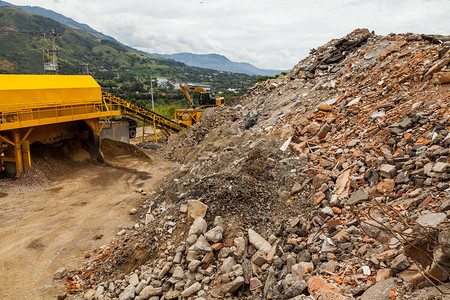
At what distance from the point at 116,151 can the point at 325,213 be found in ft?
51.9

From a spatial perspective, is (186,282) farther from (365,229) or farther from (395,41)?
(395,41)

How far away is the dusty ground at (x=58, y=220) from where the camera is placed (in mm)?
7285

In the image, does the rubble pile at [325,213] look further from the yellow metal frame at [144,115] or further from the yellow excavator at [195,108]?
the yellow excavator at [195,108]

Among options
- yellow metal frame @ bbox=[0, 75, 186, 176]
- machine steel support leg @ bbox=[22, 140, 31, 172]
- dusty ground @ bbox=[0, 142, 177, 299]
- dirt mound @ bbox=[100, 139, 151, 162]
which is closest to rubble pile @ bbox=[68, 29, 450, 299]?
dusty ground @ bbox=[0, 142, 177, 299]

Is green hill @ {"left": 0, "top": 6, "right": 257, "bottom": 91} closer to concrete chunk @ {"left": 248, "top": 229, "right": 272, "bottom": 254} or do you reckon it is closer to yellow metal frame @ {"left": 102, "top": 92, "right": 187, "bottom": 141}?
yellow metal frame @ {"left": 102, "top": 92, "right": 187, "bottom": 141}

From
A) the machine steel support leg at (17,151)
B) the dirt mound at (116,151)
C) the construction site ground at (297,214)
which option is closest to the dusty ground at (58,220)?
the construction site ground at (297,214)

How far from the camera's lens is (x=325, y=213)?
598cm

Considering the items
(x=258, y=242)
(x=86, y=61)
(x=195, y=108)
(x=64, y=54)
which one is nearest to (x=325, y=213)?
(x=258, y=242)

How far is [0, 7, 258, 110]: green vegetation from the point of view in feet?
229

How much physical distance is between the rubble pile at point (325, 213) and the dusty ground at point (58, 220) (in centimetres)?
83

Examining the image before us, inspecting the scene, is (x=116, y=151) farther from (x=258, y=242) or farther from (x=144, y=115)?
(x=258, y=242)

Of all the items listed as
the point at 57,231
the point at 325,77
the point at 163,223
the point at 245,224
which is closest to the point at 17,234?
the point at 57,231

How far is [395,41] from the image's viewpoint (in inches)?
520

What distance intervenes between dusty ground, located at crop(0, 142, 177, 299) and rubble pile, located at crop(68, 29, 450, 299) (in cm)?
83
